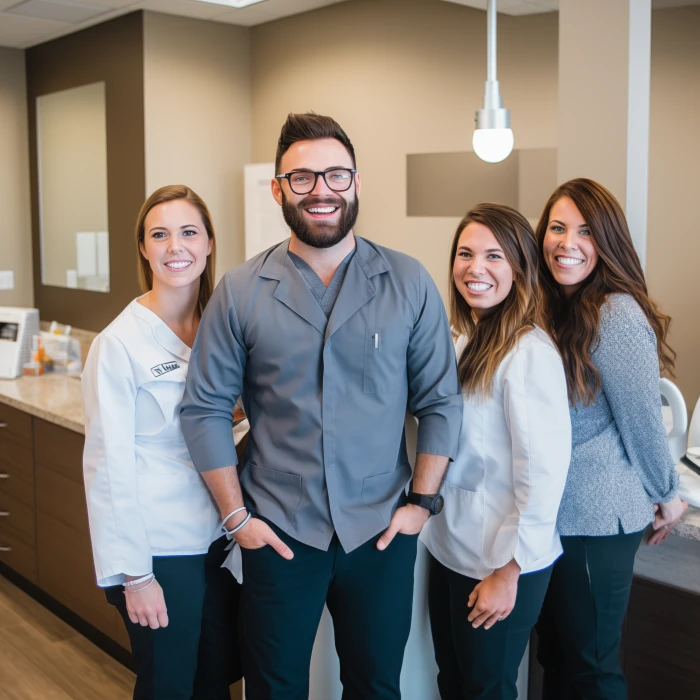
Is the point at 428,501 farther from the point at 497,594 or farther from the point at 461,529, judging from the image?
the point at 497,594

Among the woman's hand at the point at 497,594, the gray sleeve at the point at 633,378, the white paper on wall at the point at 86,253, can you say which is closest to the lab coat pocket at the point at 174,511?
the woman's hand at the point at 497,594

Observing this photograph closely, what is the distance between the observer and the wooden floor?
2.84 m

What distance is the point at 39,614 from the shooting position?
3436 millimetres

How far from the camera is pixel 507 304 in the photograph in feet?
5.75

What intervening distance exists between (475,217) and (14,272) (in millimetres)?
4042

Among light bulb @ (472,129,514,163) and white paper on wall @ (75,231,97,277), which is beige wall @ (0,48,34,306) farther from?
light bulb @ (472,129,514,163)

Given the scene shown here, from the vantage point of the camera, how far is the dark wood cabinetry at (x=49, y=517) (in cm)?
311

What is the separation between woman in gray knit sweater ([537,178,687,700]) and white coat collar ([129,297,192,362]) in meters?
0.82

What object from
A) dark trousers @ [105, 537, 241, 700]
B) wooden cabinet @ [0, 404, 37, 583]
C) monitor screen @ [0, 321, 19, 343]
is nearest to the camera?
dark trousers @ [105, 537, 241, 700]

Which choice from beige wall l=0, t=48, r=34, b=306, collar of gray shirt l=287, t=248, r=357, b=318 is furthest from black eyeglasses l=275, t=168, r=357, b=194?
beige wall l=0, t=48, r=34, b=306

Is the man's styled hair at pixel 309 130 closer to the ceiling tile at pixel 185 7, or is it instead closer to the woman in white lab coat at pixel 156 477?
the woman in white lab coat at pixel 156 477

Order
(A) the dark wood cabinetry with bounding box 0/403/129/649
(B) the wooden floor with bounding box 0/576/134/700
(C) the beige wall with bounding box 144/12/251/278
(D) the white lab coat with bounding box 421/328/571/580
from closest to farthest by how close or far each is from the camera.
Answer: (D) the white lab coat with bounding box 421/328/571/580 < (B) the wooden floor with bounding box 0/576/134/700 < (A) the dark wood cabinetry with bounding box 0/403/129/649 < (C) the beige wall with bounding box 144/12/251/278

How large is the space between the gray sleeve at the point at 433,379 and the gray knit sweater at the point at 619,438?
10.7 inches

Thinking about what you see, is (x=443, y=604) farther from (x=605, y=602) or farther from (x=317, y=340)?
(x=317, y=340)
